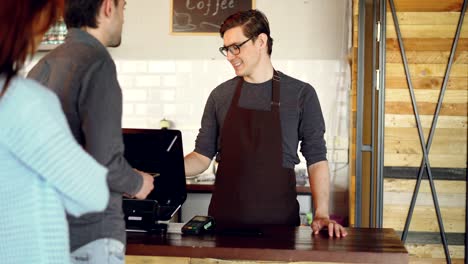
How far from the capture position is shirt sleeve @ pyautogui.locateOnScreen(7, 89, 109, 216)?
43.8 inches

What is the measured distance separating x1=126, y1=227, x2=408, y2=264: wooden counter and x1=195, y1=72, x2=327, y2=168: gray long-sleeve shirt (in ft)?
1.84

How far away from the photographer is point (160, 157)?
2.17 meters

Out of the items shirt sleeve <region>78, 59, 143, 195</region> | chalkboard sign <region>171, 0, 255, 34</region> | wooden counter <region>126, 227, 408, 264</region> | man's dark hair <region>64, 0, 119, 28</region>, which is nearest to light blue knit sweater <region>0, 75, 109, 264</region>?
shirt sleeve <region>78, 59, 143, 195</region>

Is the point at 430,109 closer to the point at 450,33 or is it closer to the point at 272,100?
the point at 450,33

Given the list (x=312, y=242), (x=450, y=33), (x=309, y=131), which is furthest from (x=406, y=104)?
(x=312, y=242)

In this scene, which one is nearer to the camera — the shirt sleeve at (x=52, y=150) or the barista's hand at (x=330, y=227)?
the shirt sleeve at (x=52, y=150)

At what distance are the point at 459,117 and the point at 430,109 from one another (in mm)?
177

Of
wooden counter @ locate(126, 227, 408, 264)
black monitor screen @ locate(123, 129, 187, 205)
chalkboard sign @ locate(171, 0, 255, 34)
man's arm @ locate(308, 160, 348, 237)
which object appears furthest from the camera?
chalkboard sign @ locate(171, 0, 255, 34)

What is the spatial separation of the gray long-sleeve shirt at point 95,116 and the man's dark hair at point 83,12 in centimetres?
6

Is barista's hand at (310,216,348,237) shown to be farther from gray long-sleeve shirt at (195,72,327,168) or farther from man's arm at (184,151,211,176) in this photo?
man's arm at (184,151,211,176)

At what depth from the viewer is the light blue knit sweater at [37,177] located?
44.0 inches

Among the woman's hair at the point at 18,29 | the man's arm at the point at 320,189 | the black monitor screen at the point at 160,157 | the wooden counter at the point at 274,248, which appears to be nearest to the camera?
the woman's hair at the point at 18,29

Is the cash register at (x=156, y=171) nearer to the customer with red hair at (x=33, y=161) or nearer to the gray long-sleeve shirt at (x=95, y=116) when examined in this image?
the gray long-sleeve shirt at (x=95, y=116)

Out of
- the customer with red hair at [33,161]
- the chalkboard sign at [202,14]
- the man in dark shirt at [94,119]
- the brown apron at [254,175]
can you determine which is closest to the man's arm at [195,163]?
the brown apron at [254,175]
